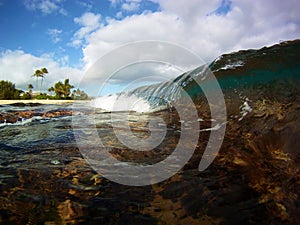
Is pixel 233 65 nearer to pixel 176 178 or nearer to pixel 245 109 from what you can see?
pixel 245 109

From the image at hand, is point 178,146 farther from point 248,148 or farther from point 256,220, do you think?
point 256,220

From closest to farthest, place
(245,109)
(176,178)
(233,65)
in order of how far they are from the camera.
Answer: (176,178)
(245,109)
(233,65)

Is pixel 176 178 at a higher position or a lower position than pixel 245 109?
lower

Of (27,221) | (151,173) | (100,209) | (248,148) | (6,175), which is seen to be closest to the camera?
(27,221)

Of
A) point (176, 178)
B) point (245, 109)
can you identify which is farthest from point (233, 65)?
point (176, 178)

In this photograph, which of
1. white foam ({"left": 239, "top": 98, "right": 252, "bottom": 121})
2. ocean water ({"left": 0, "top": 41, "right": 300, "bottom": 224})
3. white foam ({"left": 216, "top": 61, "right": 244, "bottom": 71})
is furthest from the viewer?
white foam ({"left": 216, "top": 61, "right": 244, "bottom": 71})

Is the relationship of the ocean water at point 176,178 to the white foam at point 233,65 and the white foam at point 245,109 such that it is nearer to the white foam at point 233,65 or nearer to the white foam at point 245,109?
the white foam at point 245,109

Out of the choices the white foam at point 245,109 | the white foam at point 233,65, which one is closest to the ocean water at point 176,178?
→ the white foam at point 245,109

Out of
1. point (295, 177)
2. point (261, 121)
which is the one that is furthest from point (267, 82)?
point (295, 177)

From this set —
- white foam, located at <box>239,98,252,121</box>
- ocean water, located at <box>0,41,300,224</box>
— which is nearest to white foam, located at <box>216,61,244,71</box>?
ocean water, located at <box>0,41,300,224</box>

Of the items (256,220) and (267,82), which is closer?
(256,220)

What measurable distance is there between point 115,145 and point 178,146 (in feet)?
3.50

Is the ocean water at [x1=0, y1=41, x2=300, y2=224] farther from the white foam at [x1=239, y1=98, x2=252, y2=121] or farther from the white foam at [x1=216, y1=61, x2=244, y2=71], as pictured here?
the white foam at [x1=216, y1=61, x2=244, y2=71]

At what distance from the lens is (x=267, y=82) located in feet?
17.0
